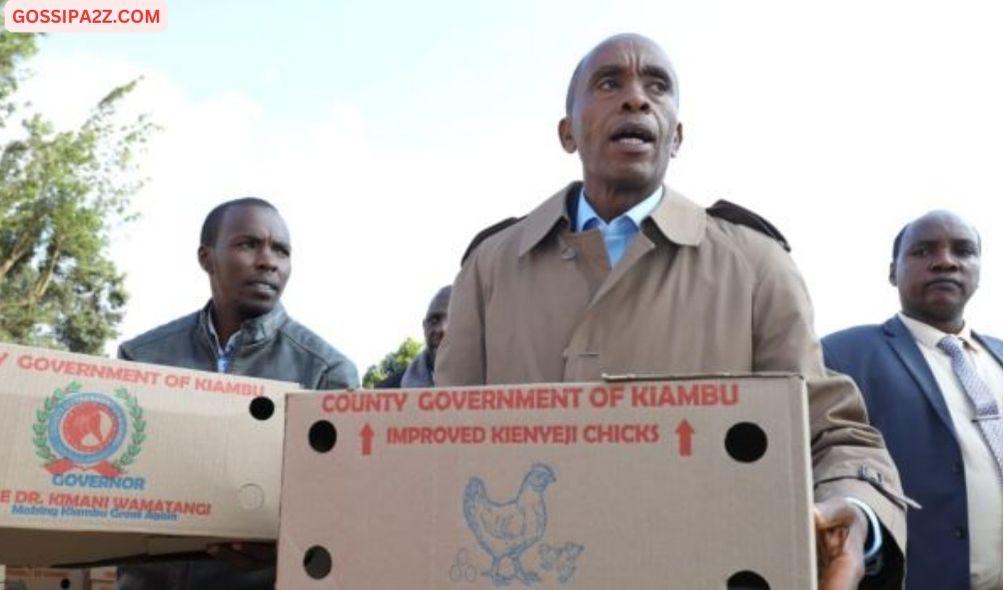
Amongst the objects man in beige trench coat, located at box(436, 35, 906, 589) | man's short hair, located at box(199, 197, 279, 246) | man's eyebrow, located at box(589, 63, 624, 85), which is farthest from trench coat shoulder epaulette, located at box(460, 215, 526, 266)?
man's short hair, located at box(199, 197, 279, 246)

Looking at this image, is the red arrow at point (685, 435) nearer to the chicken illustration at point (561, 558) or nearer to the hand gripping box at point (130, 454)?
the chicken illustration at point (561, 558)

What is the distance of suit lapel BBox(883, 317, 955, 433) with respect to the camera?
3.55 m

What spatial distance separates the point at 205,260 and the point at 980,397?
2.59 meters

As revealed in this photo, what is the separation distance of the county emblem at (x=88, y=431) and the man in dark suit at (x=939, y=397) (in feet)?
7.98

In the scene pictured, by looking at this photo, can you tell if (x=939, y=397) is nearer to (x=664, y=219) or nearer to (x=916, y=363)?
(x=916, y=363)

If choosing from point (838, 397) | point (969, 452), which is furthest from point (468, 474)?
point (969, 452)

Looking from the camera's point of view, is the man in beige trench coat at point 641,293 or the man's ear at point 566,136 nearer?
the man in beige trench coat at point 641,293

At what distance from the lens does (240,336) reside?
2930mm

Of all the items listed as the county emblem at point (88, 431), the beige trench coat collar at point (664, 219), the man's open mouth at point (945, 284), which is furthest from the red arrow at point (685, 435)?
the man's open mouth at point (945, 284)

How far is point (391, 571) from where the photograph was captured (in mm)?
1378

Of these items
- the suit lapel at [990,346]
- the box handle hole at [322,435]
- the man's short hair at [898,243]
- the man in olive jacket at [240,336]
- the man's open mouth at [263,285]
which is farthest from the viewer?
the man's short hair at [898,243]

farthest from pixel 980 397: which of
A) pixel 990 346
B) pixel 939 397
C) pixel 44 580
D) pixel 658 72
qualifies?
pixel 44 580

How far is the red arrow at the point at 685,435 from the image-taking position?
4.23 feet

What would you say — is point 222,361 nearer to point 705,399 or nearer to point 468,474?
point 468,474
